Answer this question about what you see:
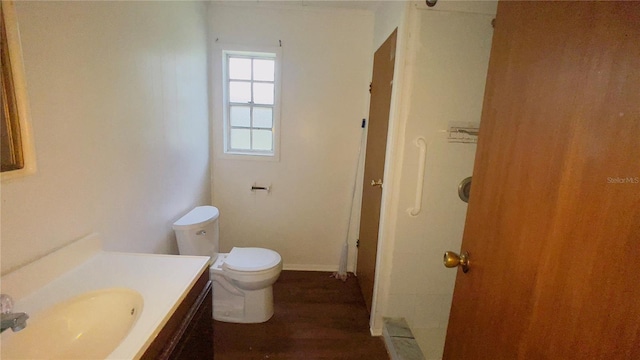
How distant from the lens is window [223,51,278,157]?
238cm

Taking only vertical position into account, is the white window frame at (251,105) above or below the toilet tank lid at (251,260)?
above

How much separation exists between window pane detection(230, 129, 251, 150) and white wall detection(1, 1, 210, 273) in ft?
2.03

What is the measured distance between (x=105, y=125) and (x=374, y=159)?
62.2 inches

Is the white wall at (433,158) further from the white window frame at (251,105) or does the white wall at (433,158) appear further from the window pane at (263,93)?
the window pane at (263,93)

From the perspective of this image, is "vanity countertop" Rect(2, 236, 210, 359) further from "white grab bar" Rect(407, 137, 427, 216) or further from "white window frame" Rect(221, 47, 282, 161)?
"white window frame" Rect(221, 47, 282, 161)

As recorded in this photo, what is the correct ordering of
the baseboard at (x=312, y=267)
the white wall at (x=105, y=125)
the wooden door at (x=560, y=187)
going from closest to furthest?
the wooden door at (x=560, y=187), the white wall at (x=105, y=125), the baseboard at (x=312, y=267)

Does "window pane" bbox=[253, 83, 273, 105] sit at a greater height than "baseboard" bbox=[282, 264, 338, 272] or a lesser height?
greater

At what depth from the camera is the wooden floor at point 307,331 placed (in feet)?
5.60

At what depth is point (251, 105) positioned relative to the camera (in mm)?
2445

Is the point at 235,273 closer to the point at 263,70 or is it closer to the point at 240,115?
the point at 240,115

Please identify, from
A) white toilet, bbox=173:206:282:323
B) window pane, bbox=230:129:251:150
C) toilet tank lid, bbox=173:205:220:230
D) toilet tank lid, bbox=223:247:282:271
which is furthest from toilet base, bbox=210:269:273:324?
window pane, bbox=230:129:251:150

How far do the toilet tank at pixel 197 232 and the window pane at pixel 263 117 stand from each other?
936 mm

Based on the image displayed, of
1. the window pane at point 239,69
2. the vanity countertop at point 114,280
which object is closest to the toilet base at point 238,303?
the vanity countertop at point 114,280

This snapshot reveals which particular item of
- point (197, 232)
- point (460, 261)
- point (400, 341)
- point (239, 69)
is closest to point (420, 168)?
point (460, 261)
